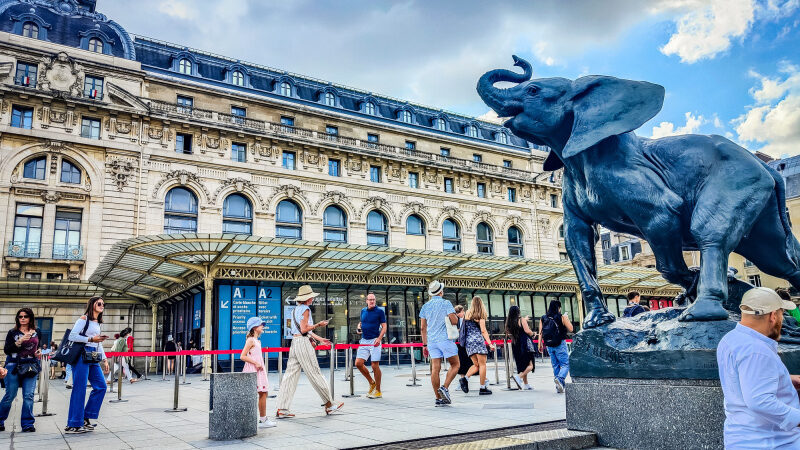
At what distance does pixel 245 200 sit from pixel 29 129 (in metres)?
9.68

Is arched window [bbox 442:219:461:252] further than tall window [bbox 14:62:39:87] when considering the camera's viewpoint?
Yes

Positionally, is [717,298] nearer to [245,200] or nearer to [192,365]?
[192,365]

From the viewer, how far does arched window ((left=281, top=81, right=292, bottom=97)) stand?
33188mm

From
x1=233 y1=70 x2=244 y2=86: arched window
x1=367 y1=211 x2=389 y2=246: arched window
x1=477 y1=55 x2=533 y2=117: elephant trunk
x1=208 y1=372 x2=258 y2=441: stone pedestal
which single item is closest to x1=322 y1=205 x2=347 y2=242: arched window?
x1=367 y1=211 x2=389 y2=246: arched window

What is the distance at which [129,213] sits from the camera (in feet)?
83.3

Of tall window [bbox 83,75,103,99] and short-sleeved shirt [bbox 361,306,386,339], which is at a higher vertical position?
tall window [bbox 83,75,103,99]

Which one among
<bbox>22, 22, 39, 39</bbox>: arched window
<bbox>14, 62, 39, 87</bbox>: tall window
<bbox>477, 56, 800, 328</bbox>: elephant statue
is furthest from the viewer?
<bbox>22, 22, 39, 39</bbox>: arched window

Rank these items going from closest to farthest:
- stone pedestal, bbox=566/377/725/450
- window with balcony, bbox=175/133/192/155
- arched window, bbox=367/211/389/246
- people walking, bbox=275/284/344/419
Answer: stone pedestal, bbox=566/377/725/450
people walking, bbox=275/284/344/419
window with balcony, bbox=175/133/192/155
arched window, bbox=367/211/389/246

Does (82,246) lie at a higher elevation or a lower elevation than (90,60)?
lower

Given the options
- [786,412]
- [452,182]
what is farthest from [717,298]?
[452,182]

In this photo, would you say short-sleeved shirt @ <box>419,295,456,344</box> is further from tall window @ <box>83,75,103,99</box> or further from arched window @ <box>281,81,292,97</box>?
arched window @ <box>281,81,292,97</box>

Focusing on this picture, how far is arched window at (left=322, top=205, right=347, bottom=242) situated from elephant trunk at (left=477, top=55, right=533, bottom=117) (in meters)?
25.8

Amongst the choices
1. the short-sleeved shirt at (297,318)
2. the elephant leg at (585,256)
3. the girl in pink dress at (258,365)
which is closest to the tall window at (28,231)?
the girl in pink dress at (258,365)

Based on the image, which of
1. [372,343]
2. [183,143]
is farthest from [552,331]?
[183,143]
